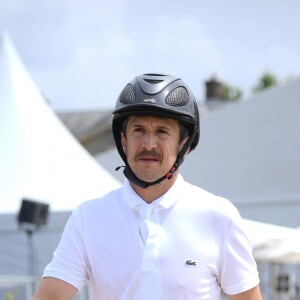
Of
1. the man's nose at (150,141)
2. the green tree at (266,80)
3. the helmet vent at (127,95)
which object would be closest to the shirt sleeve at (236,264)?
the man's nose at (150,141)

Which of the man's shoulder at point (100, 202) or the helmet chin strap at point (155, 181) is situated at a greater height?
the helmet chin strap at point (155, 181)

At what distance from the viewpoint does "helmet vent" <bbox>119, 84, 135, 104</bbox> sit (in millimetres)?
2334

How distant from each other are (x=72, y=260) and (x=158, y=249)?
0.77 feet

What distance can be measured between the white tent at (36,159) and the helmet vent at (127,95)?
863 centimetres

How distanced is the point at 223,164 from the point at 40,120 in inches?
185

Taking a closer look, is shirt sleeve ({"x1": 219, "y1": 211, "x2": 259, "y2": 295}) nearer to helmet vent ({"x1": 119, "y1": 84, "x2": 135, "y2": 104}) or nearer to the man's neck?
the man's neck

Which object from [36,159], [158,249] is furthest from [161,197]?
[36,159]

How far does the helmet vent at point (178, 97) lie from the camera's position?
2311 millimetres

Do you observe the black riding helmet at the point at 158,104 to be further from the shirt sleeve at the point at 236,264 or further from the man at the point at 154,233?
the shirt sleeve at the point at 236,264

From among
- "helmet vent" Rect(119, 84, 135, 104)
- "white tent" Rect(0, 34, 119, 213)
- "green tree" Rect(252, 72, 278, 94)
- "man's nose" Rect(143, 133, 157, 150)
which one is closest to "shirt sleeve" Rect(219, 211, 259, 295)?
"man's nose" Rect(143, 133, 157, 150)

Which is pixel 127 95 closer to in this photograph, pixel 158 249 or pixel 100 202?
pixel 100 202

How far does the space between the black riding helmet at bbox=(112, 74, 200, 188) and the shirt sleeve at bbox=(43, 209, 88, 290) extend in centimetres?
21

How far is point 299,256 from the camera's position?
934 cm

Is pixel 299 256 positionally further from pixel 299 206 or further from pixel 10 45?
pixel 10 45
